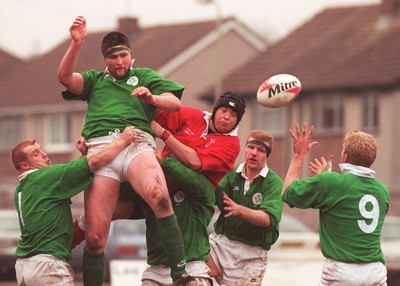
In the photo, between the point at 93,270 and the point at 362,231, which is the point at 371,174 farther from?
the point at 93,270

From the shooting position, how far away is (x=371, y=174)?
10.2 metres

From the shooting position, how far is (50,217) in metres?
9.91

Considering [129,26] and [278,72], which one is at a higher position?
[129,26]

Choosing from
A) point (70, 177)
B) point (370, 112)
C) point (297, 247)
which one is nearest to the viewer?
point (70, 177)

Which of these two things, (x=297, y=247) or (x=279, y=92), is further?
(x=297, y=247)

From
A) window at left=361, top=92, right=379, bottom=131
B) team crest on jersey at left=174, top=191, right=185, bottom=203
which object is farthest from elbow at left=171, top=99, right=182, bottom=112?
window at left=361, top=92, right=379, bottom=131

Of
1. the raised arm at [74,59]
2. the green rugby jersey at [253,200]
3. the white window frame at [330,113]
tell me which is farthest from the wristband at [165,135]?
the white window frame at [330,113]

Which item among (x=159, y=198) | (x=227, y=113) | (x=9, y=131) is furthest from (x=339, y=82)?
(x=159, y=198)

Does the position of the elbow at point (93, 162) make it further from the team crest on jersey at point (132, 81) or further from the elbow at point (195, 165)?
the elbow at point (195, 165)

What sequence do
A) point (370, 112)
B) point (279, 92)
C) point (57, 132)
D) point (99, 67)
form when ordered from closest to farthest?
point (279, 92) → point (370, 112) → point (99, 67) → point (57, 132)

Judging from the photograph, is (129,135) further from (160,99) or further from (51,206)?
(51,206)

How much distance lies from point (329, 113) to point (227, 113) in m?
40.0

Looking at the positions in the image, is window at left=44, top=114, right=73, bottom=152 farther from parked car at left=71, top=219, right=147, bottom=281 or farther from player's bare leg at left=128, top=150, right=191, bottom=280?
player's bare leg at left=128, top=150, right=191, bottom=280

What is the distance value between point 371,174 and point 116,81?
6.86ft
